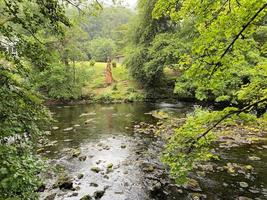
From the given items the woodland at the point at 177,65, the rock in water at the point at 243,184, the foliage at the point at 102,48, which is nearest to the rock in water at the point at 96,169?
the woodland at the point at 177,65

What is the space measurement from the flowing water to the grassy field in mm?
13103

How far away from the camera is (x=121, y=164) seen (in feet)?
33.7

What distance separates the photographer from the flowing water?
7.70m

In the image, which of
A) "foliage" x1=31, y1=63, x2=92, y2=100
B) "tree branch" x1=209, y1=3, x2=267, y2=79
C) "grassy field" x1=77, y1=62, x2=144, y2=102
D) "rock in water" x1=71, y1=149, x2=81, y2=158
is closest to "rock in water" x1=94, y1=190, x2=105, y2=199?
"rock in water" x1=71, y1=149, x2=81, y2=158

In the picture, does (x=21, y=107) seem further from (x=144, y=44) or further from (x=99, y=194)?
(x=144, y=44)

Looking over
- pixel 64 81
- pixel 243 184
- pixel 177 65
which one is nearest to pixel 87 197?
pixel 177 65

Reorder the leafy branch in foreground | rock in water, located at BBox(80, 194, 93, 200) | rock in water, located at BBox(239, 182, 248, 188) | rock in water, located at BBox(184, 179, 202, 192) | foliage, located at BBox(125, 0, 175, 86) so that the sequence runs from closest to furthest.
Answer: the leafy branch in foreground, rock in water, located at BBox(80, 194, 93, 200), rock in water, located at BBox(184, 179, 202, 192), rock in water, located at BBox(239, 182, 248, 188), foliage, located at BBox(125, 0, 175, 86)

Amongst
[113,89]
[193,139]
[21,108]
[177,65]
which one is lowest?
[113,89]

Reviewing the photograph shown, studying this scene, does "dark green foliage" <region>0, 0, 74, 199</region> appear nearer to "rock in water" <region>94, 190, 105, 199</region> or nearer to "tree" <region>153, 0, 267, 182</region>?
"tree" <region>153, 0, 267, 182</region>

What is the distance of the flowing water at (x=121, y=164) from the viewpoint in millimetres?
7695

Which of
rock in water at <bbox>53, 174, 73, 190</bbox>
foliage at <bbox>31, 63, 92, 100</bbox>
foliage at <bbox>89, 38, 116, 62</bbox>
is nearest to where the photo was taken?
rock in water at <bbox>53, 174, 73, 190</bbox>

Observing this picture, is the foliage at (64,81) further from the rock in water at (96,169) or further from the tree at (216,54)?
the tree at (216,54)

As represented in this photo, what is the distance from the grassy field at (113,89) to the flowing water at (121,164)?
13103 mm

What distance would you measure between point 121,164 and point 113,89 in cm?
2306
